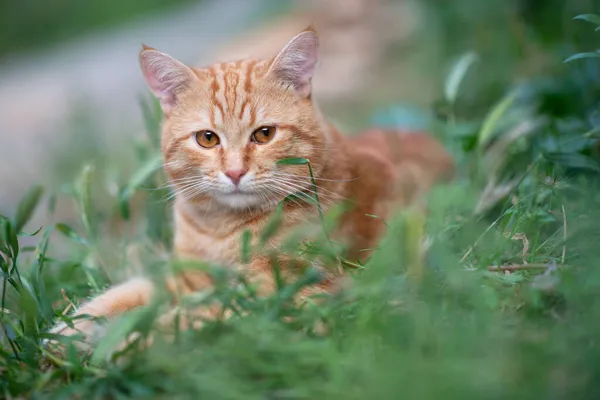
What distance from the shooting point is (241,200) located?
2.37m

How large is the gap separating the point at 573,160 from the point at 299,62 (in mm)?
1196

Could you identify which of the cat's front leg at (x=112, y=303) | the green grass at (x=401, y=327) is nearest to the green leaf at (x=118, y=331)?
the green grass at (x=401, y=327)

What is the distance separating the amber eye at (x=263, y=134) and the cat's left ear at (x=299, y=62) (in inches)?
9.4

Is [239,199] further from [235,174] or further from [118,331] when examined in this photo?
[118,331]

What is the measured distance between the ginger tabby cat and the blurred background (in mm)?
992

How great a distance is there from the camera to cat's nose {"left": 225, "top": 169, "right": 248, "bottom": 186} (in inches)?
89.4

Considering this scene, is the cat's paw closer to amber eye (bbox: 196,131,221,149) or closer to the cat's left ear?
amber eye (bbox: 196,131,221,149)

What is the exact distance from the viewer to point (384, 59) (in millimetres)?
6375

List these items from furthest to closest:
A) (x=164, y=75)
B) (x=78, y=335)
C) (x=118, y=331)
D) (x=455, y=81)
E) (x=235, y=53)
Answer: (x=235, y=53) < (x=455, y=81) < (x=164, y=75) < (x=78, y=335) < (x=118, y=331)

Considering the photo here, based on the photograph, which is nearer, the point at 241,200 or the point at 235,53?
the point at 241,200

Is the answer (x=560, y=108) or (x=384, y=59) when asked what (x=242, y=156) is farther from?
(x=384, y=59)

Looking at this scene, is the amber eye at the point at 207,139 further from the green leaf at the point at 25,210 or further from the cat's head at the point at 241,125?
the green leaf at the point at 25,210

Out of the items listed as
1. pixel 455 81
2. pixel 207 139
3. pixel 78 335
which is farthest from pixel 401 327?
pixel 455 81

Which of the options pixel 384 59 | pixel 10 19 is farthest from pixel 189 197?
pixel 10 19
